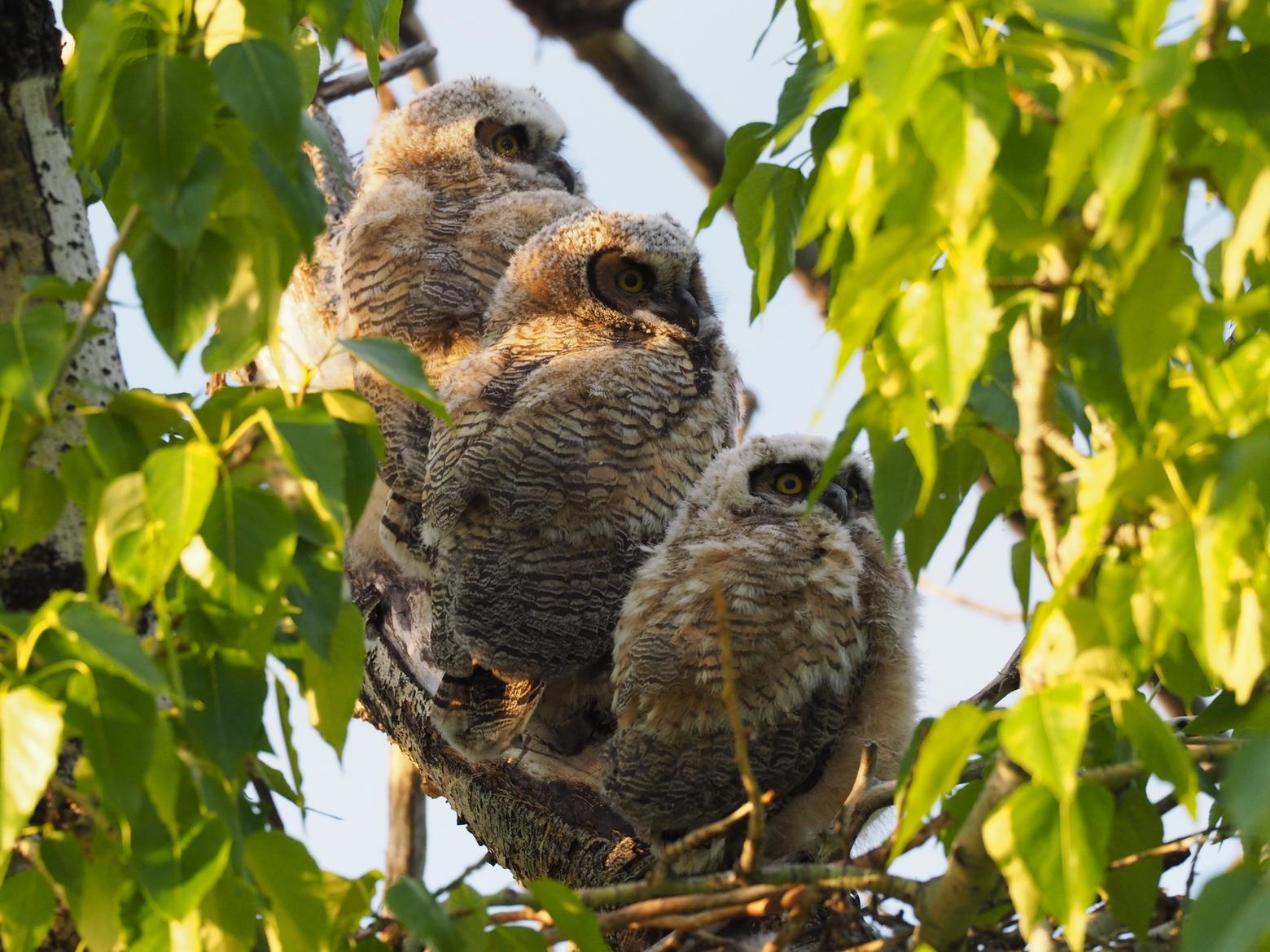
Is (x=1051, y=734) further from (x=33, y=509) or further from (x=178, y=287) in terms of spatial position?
(x=33, y=509)

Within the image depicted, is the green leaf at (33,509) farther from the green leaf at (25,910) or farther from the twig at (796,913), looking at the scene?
the twig at (796,913)

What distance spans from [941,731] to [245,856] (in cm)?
66

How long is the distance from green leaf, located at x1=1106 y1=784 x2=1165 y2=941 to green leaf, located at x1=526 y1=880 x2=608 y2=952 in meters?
0.54

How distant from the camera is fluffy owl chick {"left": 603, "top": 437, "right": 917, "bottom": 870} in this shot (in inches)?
105

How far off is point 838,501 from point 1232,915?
5.79 feet

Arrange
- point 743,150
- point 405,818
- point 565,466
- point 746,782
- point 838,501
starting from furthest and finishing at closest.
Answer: point 405,818
point 565,466
point 838,501
point 743,150
point 746,782

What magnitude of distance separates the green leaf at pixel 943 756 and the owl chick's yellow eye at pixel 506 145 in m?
3.26

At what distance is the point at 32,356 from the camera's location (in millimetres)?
1274

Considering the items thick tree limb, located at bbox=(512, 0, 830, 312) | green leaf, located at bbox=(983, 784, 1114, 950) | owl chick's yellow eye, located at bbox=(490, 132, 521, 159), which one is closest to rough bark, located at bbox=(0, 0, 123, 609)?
green leaf, located at bbox=(983, 784, 1114, 950)

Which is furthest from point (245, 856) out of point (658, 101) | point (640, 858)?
point (658, 101)

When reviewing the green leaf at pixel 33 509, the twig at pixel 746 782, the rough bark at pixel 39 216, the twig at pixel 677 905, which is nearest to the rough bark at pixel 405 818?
the rough bark at pixel 39 216

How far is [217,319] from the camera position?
139 centimetres

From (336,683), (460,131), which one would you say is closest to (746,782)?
(336,683)

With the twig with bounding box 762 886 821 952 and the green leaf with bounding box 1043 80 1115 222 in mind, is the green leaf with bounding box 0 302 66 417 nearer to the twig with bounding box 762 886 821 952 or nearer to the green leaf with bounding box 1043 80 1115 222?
the green leaf with bounding box 1043 80 1115 222
